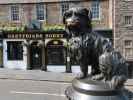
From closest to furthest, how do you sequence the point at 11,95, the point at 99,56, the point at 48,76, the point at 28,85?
the point at 99,56, the point at 11,95, the point at 28,85, the point at 48,76

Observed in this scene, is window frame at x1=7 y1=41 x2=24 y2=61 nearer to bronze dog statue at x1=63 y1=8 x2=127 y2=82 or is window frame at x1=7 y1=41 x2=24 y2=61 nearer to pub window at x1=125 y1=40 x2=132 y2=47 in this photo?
pub window at x1=125 y1=40 x2=132 y2=47

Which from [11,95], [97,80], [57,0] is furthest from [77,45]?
[57,0]

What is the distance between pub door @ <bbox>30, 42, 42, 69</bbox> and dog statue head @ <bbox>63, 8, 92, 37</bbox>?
1022 inches

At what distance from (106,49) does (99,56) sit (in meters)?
0.11

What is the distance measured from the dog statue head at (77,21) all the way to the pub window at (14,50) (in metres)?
26.4

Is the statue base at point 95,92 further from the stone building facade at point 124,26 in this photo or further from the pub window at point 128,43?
the pub window at point 128,43

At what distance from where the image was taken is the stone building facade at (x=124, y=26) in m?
26.3

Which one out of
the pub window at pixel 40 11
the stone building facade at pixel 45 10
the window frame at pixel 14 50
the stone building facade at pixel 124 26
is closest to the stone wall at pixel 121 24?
the stone building facade at pixel 124 26

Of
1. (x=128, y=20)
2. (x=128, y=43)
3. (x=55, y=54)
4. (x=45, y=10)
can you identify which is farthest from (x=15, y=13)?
(x=128, y=43)

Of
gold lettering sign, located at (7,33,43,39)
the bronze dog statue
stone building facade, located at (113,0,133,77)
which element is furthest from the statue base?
gold lettering sign, located at (7,33,43,39)

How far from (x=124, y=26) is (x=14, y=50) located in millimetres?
9723

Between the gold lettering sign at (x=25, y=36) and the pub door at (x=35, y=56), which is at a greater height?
the gold lettering sign at (x=25, y=36)

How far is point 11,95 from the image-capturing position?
17.2 m

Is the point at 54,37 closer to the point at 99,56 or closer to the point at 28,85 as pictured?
the point at 28,85
